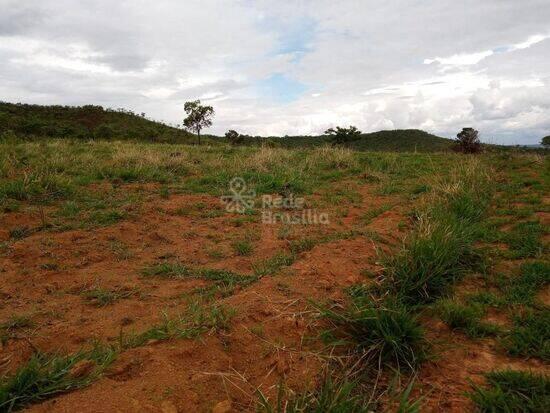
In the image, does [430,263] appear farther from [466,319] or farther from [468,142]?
[468,142]

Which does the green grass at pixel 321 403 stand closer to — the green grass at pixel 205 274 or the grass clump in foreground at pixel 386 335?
the grass clump in foreground at pixel 386 335

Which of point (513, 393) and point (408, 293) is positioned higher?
point (408, 293)

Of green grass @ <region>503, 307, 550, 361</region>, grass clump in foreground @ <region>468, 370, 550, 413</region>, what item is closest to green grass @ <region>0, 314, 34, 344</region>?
grass clump in foreground @ <region>468, 370, 550, 413</region>

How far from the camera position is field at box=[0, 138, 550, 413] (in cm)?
190

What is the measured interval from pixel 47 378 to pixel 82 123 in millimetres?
30442

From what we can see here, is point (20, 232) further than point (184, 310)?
Yes

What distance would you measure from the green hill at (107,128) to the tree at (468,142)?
8.39 metres

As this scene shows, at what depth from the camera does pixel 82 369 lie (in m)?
1.99

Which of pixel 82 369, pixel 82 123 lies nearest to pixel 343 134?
pixel 82 123

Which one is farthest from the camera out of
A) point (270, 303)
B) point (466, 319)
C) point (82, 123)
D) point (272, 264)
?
point (82, 123)

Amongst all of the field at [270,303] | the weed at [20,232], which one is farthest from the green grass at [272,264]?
the weed at [20,232]

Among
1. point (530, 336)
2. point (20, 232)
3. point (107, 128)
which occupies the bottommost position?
point (530, 336)

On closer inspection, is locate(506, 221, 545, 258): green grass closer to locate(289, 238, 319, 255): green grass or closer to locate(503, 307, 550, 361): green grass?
locate(503, 307, 550, 361): green grass

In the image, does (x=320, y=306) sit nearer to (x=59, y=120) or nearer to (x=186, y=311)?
(x=186, y=311)
